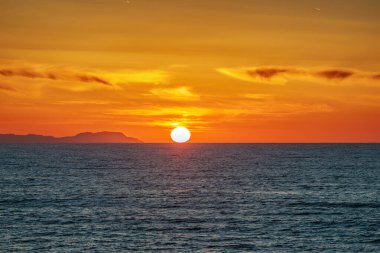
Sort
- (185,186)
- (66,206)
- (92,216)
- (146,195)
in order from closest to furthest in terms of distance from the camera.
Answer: (92,216) < (66,206) < (146,195) < (185,186)

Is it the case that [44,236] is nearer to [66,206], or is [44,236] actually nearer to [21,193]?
[66,206]

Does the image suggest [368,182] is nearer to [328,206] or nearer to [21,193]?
[328,206]

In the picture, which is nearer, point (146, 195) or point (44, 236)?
point (44, 236)

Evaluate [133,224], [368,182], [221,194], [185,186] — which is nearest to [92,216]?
[133,224]

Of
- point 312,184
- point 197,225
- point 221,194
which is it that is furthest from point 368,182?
point 197,225

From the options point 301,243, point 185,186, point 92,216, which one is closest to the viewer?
point 301,243

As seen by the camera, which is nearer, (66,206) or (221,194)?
(66,206)

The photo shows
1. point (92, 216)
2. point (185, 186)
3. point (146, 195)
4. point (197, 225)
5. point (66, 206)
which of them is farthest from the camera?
point (185, 186)

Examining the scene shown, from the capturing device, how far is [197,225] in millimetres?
76125

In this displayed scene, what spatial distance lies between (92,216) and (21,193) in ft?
113

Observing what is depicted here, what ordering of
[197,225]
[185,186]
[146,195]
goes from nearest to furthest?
[197,225]
[146,195]
[185,186]

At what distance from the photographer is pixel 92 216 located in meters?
83.6

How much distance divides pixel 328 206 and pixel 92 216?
4067 cm

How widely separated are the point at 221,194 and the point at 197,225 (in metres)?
38.0
